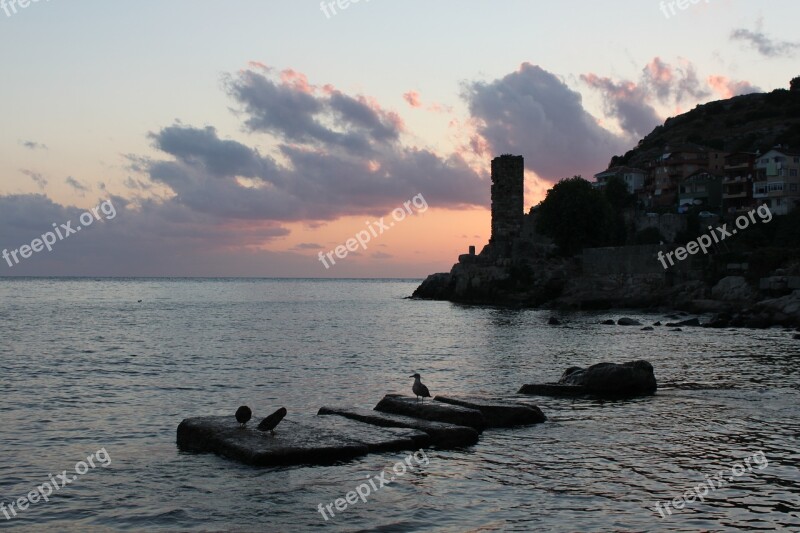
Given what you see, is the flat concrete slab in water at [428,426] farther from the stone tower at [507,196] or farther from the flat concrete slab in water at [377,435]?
the stone tower at [507,196]

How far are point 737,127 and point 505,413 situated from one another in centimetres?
17664

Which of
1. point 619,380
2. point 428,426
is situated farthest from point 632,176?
point 428,426

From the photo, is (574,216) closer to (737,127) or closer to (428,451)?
(428,451)

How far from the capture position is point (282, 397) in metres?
24.6

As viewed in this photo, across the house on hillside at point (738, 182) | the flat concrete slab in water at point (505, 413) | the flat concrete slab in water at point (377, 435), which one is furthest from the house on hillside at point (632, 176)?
the flat concrete slab in water at point (377, 435)

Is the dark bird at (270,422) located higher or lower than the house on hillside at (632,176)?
lower

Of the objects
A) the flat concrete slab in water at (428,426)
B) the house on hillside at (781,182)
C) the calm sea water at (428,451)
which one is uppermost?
the house on hillside at (781,182)

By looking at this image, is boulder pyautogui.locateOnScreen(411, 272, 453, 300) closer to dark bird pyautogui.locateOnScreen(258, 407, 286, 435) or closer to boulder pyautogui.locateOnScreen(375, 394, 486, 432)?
boulder pyautogui.locateOnScreen(375, 394, 486, 432)

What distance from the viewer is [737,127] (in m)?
177

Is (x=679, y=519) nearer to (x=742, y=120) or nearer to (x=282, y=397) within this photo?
(x=282, y=397)

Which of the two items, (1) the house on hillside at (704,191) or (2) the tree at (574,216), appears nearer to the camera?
(2) the tree at (574,216)

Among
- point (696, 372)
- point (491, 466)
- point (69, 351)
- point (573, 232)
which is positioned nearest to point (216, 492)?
point (491, 466)

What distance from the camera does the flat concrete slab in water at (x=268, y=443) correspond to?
14445mm

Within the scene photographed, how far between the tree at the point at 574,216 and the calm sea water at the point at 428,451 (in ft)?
195
